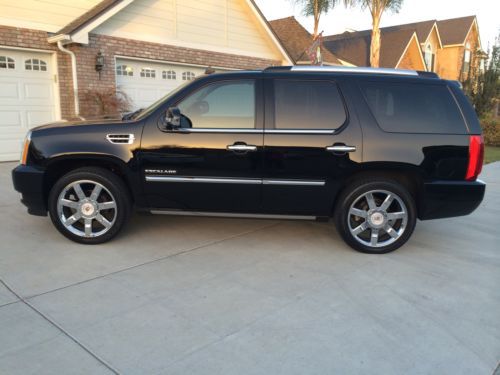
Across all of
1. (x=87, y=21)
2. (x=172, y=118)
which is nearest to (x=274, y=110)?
(x=172, y=118)

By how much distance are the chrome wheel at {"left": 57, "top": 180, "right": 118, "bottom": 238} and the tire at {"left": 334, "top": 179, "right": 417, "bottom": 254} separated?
7.96ft

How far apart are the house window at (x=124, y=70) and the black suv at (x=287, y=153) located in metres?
7.11

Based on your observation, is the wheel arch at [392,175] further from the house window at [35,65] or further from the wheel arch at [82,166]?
the house window at [35,65]

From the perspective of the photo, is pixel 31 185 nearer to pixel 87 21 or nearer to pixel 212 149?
pixel 212 149

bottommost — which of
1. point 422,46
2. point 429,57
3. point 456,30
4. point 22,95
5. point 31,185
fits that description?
point 31,185

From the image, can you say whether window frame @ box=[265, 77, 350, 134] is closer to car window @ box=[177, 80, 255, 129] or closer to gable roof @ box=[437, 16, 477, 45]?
car window @ box=[177, 80, 255, 129]

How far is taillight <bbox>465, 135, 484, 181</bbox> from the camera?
423 cm

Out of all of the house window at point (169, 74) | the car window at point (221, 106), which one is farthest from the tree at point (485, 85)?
the car window at point (221, 106)

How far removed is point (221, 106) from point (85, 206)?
1.77m

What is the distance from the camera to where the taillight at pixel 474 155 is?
4234 mm

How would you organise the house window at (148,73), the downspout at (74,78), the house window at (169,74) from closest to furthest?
the downspout at (74,78)
the house window at (148,73)
the house window at (169,74)

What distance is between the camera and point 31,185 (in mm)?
4426

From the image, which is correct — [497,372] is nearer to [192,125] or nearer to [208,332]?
[208,332]

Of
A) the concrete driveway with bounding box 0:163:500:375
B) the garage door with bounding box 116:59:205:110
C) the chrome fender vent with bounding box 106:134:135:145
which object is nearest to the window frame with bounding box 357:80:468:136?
the concrete driveway with bounding box 0:163:500:375
